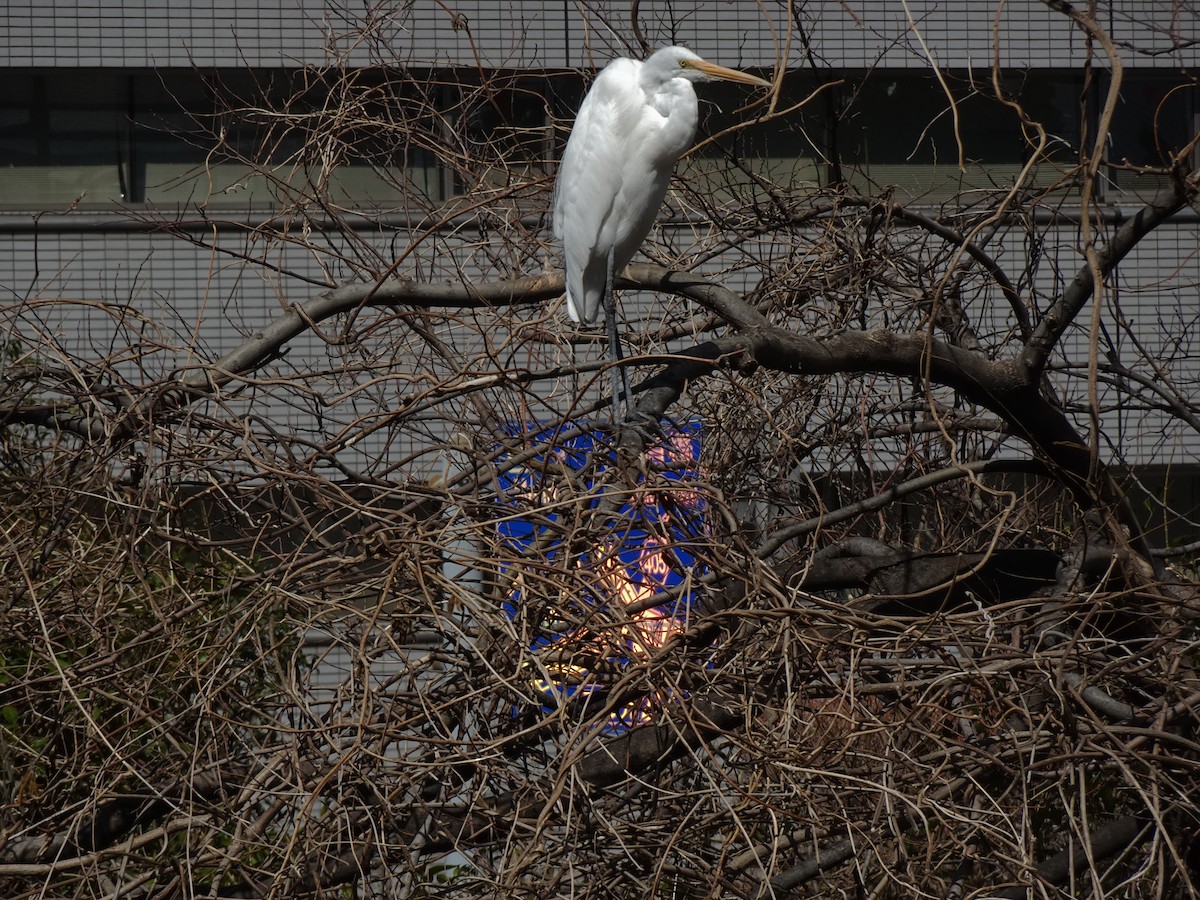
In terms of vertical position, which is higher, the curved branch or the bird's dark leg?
the curved branch

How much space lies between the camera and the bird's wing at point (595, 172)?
413 cm

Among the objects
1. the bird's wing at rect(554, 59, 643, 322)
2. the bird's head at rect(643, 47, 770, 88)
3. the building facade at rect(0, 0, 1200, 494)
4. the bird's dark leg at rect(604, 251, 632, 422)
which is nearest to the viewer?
the bird's dark leg at rect(604, 251, 632, 422)

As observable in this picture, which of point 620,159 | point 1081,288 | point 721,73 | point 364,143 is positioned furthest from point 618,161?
point 364,143

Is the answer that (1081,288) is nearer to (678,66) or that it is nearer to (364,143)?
(678,66)

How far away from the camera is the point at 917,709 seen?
2406 millimetres

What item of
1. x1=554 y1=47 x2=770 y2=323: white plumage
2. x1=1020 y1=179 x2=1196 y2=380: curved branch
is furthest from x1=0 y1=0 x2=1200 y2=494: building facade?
x1=1020 y1=179 x2=1196 y2=380: curved branch

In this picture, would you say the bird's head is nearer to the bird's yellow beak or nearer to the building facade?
the bird's yellow beak

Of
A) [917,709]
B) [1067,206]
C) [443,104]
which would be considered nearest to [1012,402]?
[917,709]

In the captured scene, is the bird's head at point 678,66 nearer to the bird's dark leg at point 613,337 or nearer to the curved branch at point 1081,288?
the bird's dark leg at point 613,337

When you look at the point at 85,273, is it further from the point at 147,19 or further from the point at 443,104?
the point at 443,104

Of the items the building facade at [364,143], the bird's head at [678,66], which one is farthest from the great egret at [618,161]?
the building facade at [364,143]

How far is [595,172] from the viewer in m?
4.20

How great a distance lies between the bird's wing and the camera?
13.5 ft

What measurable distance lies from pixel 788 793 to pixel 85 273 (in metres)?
6.83
